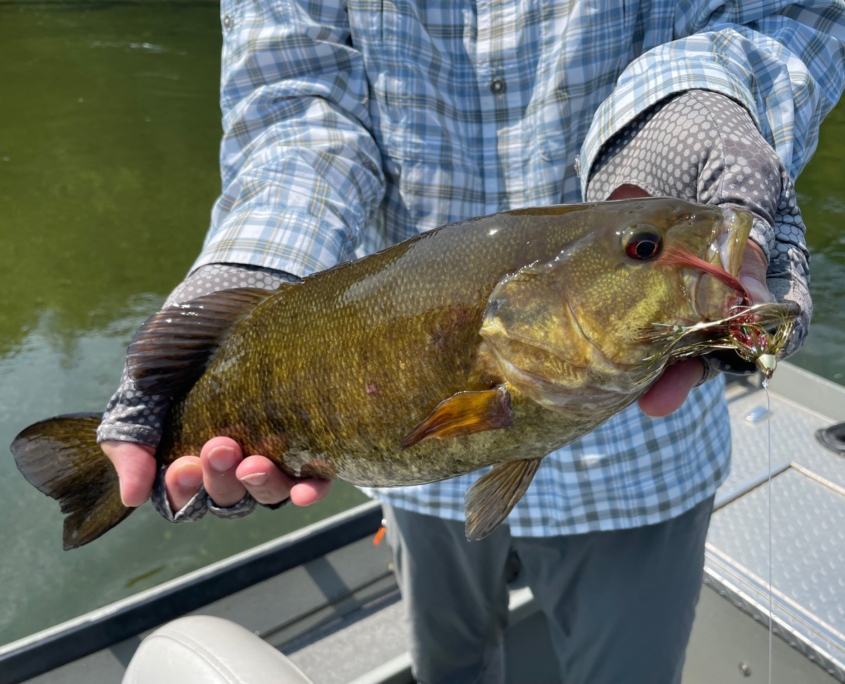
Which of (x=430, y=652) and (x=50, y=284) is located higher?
(x=430, y=652)

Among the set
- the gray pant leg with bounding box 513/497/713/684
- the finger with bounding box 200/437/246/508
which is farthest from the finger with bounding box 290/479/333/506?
the gray pant leg with bounding box 513/497/713/684

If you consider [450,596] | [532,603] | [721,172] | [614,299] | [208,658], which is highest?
[721,172]

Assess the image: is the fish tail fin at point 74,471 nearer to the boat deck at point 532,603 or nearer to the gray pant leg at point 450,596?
the gray pant leg at point 450,596

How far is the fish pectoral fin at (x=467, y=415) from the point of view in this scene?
4.12ft

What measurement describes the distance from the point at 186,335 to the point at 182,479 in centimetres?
35

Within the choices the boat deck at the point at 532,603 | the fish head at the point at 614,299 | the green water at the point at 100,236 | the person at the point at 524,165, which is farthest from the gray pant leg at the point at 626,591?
the green water at the point at 100,236

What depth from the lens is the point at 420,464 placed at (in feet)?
4.64

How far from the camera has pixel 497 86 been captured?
1938 mm

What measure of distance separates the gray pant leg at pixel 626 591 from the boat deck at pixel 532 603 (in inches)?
28.6

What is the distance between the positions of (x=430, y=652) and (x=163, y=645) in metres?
1.25

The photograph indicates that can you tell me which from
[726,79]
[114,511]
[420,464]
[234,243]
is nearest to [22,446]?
[114,511]

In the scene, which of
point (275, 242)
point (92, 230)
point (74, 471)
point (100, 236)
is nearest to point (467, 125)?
point (275, 242)

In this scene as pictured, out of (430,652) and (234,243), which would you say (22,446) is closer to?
(234,243)

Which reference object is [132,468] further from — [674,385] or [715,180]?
[715,180]
